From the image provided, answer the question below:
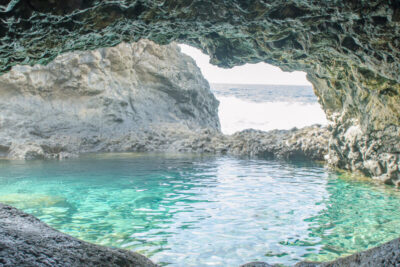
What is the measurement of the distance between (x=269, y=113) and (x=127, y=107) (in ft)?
114

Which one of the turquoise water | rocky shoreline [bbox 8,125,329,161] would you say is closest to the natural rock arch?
the turquoise water

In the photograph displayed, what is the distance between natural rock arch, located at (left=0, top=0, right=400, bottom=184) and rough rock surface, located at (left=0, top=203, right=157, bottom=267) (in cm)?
204

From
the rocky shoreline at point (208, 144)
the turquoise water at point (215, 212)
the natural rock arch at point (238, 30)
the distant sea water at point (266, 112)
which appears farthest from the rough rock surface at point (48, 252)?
the distant sea water at point (266, 112)

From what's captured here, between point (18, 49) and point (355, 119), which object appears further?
point (355, 119)

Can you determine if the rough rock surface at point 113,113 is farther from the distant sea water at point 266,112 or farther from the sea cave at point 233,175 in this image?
the distant sea water at point 266,112

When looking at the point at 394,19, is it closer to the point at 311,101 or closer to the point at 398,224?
the point at 398,224

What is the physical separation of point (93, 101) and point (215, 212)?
19775 mm

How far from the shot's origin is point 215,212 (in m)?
6.34

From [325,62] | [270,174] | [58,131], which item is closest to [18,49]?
[325,62]

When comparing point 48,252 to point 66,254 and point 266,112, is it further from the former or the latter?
point 266,112

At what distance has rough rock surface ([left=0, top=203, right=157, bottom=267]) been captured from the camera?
186cm

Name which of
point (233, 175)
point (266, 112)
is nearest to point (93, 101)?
point (233, 175)

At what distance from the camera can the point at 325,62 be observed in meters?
7.66

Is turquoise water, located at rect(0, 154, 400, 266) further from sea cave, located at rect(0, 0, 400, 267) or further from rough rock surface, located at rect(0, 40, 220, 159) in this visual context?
rough rock surface, located at rect(0, 40, 220, 159)
